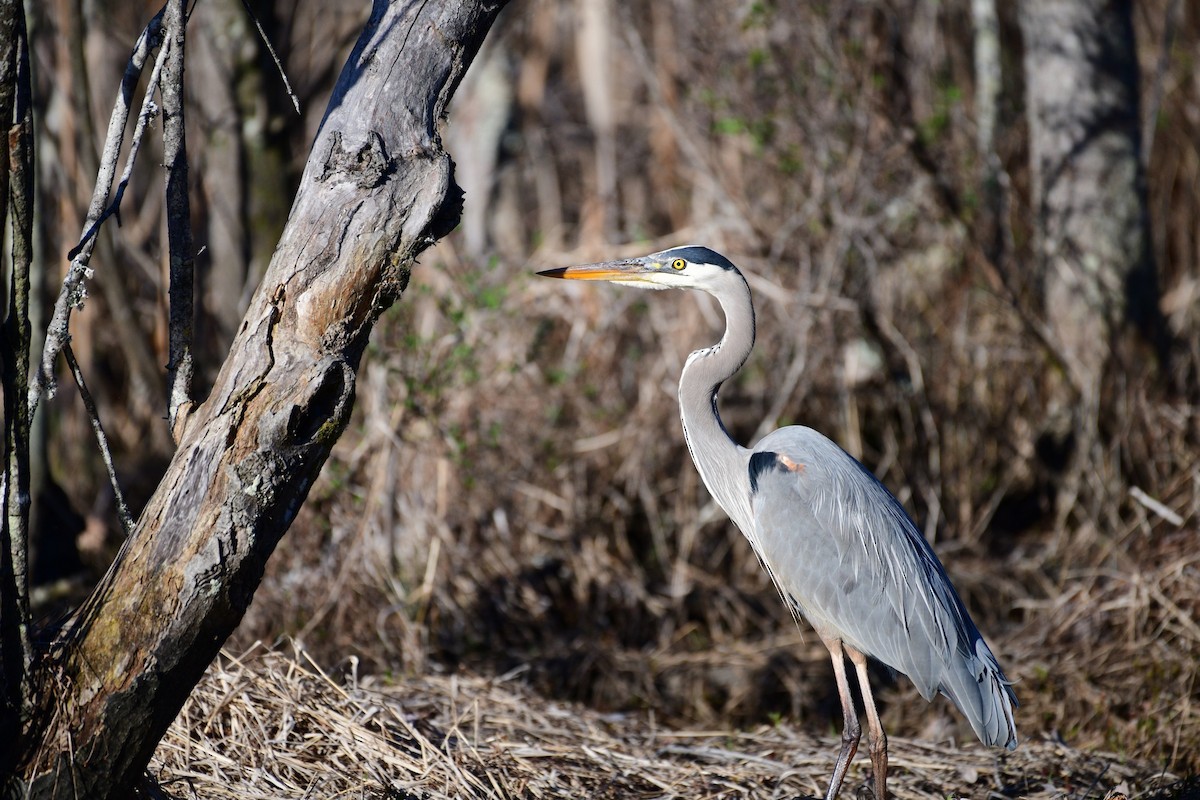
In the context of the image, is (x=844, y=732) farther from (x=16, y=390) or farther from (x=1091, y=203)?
(x=1091, y=203)

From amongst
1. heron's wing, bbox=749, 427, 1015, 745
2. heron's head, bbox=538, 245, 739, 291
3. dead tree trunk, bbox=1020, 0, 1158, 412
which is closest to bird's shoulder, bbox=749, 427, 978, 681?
heron's wing, bbox=749, 427, 1015, 745

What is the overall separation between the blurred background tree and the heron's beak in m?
1.52

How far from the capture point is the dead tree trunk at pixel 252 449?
229 cm

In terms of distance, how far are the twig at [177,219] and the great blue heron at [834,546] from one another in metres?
1.39

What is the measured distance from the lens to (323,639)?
15.9ft

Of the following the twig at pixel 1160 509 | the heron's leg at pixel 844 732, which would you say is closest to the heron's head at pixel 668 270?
the heron's leg at pixel 844 732

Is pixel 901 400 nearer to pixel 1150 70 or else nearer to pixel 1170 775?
pixel 1170 775

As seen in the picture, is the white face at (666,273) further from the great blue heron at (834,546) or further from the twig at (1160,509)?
the twig at (1160,509)

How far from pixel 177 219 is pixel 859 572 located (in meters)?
2.31

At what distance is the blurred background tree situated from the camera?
16.6 feet

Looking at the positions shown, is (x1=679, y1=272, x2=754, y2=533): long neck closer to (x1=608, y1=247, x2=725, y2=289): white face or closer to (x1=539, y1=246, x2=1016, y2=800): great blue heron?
(x1=539, y1=246, x2=1016, y2=800): great blue heron

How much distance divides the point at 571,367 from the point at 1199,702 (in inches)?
126

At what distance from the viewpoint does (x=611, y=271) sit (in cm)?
382

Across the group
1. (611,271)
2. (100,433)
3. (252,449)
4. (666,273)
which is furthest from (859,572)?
(100,433)
